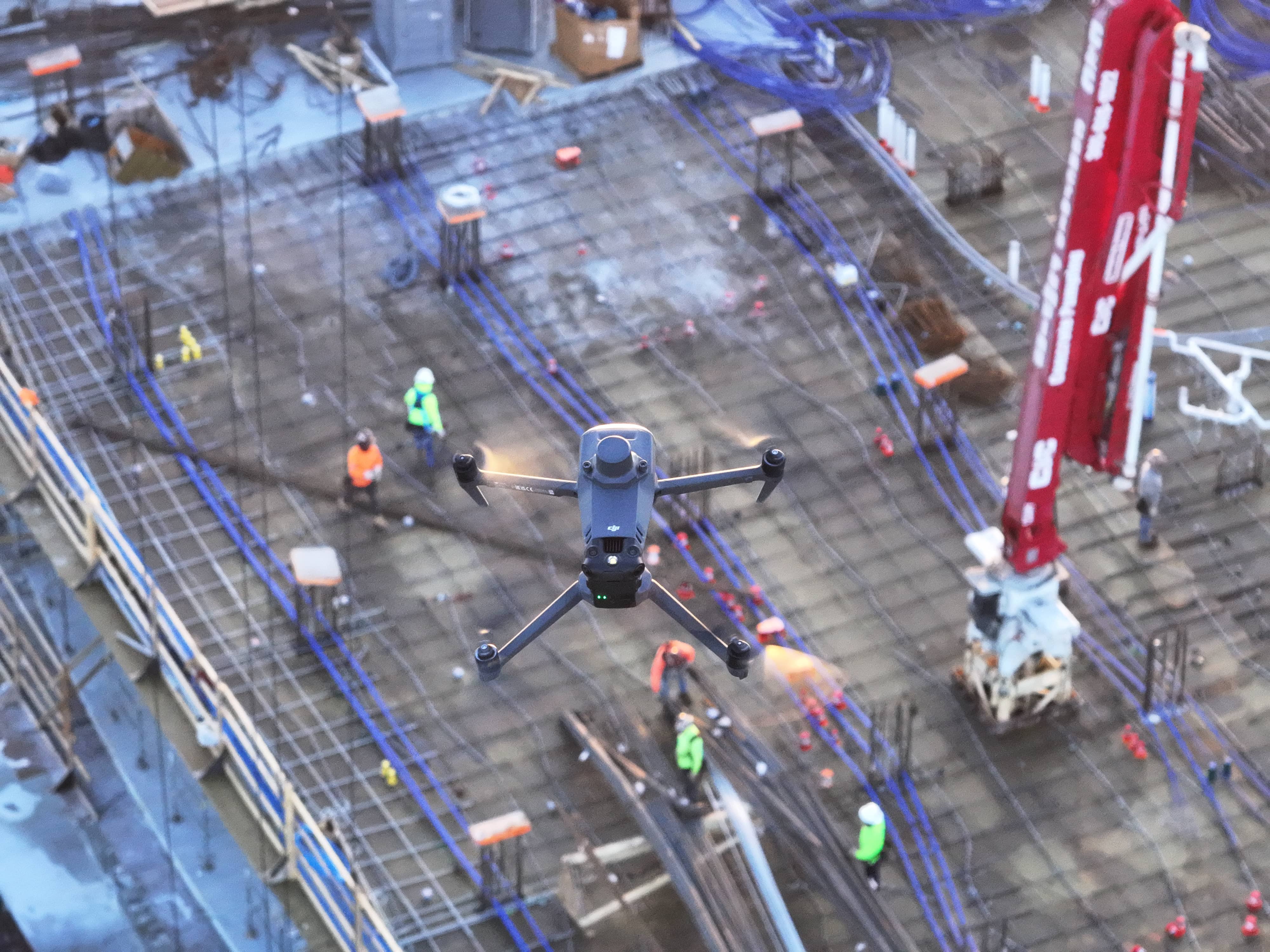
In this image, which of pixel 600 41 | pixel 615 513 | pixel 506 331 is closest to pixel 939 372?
pixel 506 331

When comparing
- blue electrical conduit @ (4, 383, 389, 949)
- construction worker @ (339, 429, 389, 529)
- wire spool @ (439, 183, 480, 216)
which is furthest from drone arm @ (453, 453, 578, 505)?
wire spool @ (439, 183, 480, 216)

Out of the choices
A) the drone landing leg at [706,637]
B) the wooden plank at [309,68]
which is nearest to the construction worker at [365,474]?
the wooden plank at [309,68]

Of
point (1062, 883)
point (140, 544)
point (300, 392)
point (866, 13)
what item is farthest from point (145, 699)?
point (866, 13)

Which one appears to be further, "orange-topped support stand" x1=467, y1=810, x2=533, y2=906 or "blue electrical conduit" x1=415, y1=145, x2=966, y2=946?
"blue electrical conduit" x1=415, y1=145, x2=966, y2=946

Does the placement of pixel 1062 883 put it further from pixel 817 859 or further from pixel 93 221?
pixel 93 221

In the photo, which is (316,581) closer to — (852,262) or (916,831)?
(916,831)

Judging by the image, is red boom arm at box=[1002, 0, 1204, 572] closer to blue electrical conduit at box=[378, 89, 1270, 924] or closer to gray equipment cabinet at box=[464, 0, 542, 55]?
blue electrical conduit at box=[378, 89, 1270, 924]

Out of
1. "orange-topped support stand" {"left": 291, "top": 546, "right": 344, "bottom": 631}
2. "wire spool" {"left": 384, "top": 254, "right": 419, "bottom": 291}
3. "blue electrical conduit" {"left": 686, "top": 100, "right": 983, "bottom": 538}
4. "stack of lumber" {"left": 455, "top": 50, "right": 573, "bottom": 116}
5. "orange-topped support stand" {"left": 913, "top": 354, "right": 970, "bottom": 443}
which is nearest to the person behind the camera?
"orange-topped support stand" {"left": 291, "top": 546, "right": 344, "bottom": 631}
